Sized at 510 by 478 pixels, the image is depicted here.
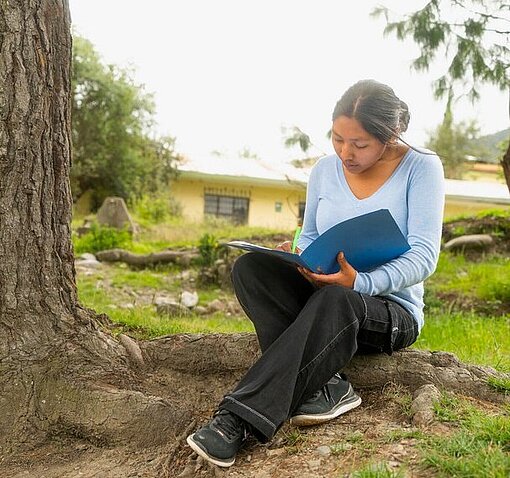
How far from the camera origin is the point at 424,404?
2.35m

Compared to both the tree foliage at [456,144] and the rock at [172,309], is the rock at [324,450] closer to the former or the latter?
the rock at [172,309]

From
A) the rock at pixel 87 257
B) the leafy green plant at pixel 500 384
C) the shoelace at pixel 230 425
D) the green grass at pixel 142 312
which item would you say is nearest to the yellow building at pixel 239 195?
the rock at pixel 87 257

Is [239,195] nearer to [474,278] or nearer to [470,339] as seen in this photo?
[474,278]

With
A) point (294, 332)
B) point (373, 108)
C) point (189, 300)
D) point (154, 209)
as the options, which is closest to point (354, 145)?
point (373, 108)

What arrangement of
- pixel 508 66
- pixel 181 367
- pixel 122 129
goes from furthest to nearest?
pixel 122 129 → pixel 508 66 → pixel 181 367

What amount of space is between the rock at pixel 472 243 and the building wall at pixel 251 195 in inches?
470

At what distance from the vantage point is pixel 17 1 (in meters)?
2.54

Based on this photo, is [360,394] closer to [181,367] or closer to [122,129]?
[181,367]

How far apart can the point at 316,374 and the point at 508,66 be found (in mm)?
5180

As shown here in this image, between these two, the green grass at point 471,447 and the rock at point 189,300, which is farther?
the rock at point 189,300

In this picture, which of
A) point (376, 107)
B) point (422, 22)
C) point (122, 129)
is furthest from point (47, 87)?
point (122, 129)

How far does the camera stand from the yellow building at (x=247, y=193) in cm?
2031

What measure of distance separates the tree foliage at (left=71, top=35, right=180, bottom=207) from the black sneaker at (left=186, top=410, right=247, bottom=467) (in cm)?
1588

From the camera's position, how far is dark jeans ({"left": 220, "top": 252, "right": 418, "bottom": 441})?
214cm
